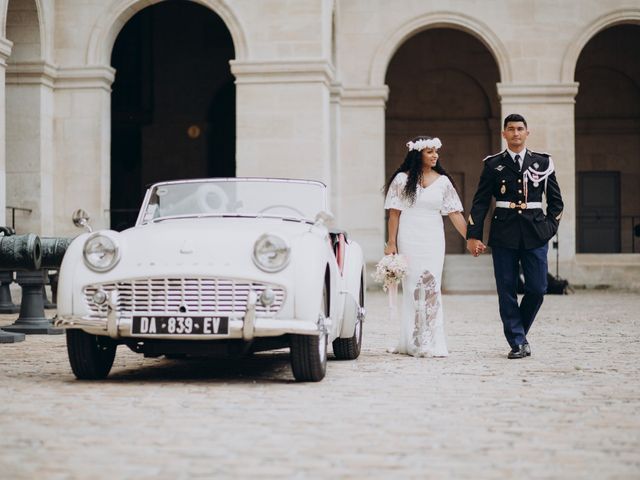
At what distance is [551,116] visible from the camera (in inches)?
891

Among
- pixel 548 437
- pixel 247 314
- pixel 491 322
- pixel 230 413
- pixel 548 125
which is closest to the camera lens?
pixel 548 437

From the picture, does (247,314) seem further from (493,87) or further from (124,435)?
(493,87)

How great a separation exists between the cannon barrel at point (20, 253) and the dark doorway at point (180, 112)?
721 inches

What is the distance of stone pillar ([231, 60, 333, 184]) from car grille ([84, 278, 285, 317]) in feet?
43.1

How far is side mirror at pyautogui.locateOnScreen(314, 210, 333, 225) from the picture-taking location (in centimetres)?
777

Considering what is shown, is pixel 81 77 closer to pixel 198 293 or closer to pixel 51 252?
pixel 51 252

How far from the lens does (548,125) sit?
22.6m

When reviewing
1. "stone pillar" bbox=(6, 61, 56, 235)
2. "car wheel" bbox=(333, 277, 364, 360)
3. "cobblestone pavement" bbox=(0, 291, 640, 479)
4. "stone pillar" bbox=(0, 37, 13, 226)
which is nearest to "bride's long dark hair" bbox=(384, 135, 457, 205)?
"car wheel" bbox=(333, 277, 364, 360)

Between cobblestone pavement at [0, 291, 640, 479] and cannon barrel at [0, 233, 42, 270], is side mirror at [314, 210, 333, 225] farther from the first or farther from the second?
cannon barrel at [0, 233, 42, 270]

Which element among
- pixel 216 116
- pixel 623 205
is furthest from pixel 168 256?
pixel 623 205

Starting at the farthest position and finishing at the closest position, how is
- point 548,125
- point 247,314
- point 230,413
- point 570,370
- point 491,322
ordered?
point 548,125 → point 491,322 → point 570,370 → point 247,314 → point 230,413

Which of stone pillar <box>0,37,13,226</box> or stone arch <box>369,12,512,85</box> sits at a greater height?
stone arch <box>369,12,512,85</box>

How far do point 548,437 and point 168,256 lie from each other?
282 centimetres

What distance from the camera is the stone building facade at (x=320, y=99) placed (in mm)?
20172
